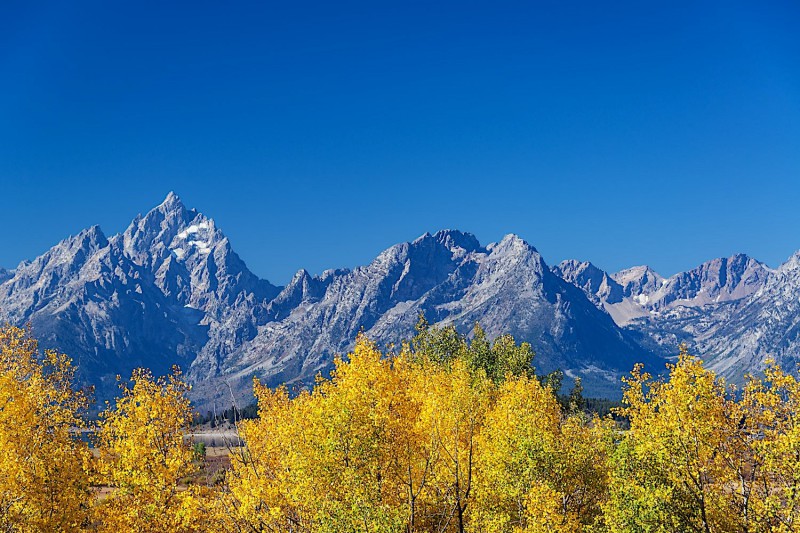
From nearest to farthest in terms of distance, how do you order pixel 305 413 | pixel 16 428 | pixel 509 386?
1. pixel 16 428
2. pixel 305 413
3. pixel 509 386

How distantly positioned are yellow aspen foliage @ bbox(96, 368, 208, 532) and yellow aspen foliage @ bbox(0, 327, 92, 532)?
77.2 inches

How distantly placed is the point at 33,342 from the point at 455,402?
34200mm

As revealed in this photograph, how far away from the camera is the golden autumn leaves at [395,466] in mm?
43500

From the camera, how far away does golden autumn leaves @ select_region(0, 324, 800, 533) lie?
143ft

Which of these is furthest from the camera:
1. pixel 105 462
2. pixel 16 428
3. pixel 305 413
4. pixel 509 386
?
pixel 509 386

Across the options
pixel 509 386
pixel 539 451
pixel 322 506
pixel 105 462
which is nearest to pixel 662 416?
pixel 539 451

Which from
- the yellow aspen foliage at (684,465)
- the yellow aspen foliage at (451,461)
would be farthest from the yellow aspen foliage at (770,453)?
the yellow aspen foliage at (451,461)

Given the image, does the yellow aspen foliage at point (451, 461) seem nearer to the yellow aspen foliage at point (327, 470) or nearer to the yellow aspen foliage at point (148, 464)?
the yellow aspen foliage at point (327, 470)

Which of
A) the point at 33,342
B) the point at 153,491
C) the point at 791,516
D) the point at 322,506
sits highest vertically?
the point at 33,342

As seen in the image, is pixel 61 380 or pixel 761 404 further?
pixel 61 380

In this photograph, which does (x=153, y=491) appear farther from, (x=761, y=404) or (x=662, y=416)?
(x=761, y=404)

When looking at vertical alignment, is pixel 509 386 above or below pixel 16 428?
above

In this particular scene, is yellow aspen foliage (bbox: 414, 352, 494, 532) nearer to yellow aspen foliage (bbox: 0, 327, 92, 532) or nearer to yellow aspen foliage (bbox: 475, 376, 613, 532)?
yellow aspen foliage (bbox: 475, 376, 613, 532)

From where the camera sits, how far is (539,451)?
171 ft
